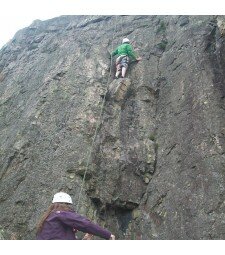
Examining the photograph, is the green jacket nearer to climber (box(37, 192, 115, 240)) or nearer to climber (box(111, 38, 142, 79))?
climber (box(111, 38, 142, 79))

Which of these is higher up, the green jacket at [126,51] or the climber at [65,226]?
the climber at [65,226]

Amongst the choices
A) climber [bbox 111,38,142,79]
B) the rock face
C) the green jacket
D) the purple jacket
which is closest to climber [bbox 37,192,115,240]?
the purple jacket


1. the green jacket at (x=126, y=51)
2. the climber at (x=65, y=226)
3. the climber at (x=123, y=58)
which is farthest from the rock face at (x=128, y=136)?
the climber at (x=65, y=226)

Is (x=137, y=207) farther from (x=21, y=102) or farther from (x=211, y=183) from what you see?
(x=21, y=102)

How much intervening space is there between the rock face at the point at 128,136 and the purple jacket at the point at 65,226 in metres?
2.81

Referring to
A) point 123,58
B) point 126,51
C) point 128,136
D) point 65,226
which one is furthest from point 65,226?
point 126,51

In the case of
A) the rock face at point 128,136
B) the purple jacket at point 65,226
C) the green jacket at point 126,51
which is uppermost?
the purple jacket at point 65,226

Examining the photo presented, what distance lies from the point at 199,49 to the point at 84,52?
4.62 meters

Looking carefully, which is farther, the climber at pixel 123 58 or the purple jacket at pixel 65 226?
the climber at pixel 123 58

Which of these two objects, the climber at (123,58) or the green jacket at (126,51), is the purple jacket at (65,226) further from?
the green jacket at (126,51)

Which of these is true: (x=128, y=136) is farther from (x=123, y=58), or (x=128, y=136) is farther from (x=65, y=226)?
(x=65, y=226)

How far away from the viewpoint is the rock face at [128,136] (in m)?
8.49

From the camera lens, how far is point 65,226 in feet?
18.8

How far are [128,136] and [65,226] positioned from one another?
5.27 meters
